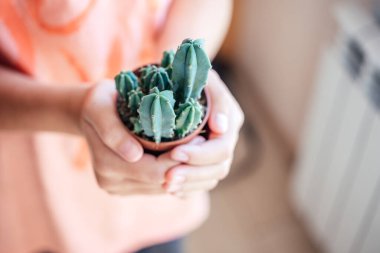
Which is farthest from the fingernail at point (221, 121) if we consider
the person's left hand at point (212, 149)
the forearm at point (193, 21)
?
the forearm at point (193, 21)

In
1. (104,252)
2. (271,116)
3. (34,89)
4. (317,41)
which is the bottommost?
(271,116)

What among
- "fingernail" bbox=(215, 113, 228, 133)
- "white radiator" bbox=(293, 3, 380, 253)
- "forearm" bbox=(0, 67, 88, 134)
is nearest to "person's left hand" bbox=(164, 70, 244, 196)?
"fingernail" bbox=(215, 113, 228, 133)

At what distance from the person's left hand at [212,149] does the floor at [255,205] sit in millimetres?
773

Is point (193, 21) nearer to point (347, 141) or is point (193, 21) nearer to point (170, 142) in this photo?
point (170, 142)

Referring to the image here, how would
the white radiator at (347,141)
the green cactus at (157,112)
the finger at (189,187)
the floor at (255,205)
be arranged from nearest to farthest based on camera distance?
the green cactus at (157,112), the finger at (189,187), the white radiator at (347,141), the floor at (255,205)

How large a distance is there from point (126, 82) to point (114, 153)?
63 millimetres

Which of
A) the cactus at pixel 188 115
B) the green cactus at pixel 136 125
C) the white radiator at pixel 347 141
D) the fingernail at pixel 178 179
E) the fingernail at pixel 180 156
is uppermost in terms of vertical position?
the cactus at pixel 188 115

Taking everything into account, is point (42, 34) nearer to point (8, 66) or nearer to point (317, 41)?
point (8, 66)

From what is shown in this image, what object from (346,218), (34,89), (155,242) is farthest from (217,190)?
(34,89)

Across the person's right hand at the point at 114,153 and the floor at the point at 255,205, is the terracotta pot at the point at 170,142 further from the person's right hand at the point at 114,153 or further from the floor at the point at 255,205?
the floor at the point at 255,205

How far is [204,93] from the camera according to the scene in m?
0.41

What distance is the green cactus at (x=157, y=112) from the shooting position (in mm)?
324

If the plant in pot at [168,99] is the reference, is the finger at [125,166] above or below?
below

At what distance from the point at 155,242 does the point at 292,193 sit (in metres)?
0.60
